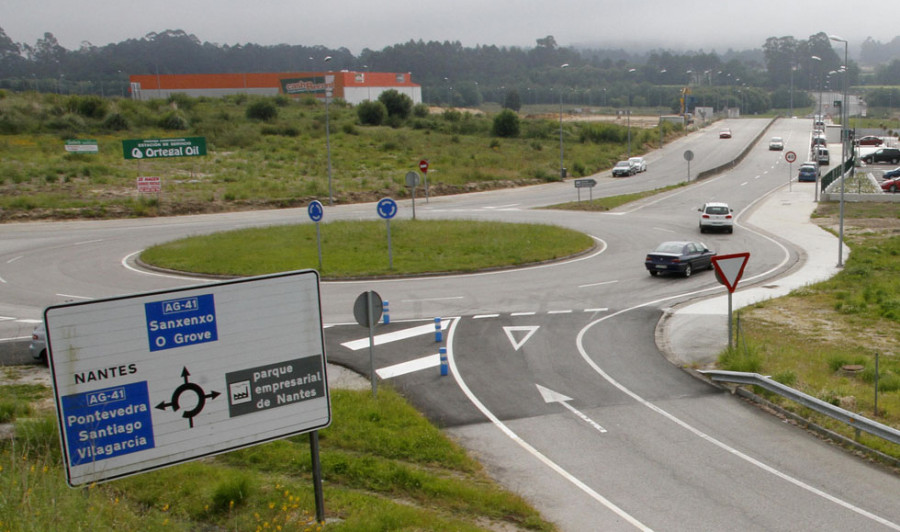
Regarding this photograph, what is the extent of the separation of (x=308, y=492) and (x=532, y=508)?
2.73 metres

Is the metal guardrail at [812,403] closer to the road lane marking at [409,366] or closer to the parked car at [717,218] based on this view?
the road lane marking at [409,366]

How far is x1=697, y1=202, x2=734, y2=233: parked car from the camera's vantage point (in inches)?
1437

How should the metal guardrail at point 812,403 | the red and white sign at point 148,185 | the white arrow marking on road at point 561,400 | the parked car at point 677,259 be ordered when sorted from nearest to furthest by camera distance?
1. the metal guardrail at point 812,403
2. the white arrow marking on road at point 561,400
3. the parked car at point 677,259
4. the red and white sign at point 148,185

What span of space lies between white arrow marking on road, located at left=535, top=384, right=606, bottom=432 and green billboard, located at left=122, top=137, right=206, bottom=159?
36.1 m

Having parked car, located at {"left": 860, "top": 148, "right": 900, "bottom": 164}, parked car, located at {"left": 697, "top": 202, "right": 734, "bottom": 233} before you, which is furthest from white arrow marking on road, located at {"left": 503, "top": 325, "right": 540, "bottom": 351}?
parked car, located at {"left": 860, "top": 148, "right": 900, "bottom": 164}

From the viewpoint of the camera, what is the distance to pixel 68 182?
164 ft

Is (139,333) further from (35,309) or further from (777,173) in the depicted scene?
(777,173)

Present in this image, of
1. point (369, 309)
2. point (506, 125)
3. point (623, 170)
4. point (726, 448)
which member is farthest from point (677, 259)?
point (506, 125)

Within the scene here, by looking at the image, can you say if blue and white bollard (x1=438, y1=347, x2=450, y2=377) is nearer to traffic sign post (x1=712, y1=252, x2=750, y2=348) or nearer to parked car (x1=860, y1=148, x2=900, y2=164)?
traffic sign post (x1=712, y1=252, x2=750, y2=348)

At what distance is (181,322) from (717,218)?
33117 mm

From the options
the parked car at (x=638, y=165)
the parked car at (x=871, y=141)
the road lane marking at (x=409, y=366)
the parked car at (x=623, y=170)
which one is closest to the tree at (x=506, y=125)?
the parked car at (x=638, y=165)

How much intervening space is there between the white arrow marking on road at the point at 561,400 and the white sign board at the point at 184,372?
21.4 ft

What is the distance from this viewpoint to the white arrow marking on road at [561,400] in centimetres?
1318

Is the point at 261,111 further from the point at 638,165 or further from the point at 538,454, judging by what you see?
the point at 538,454
